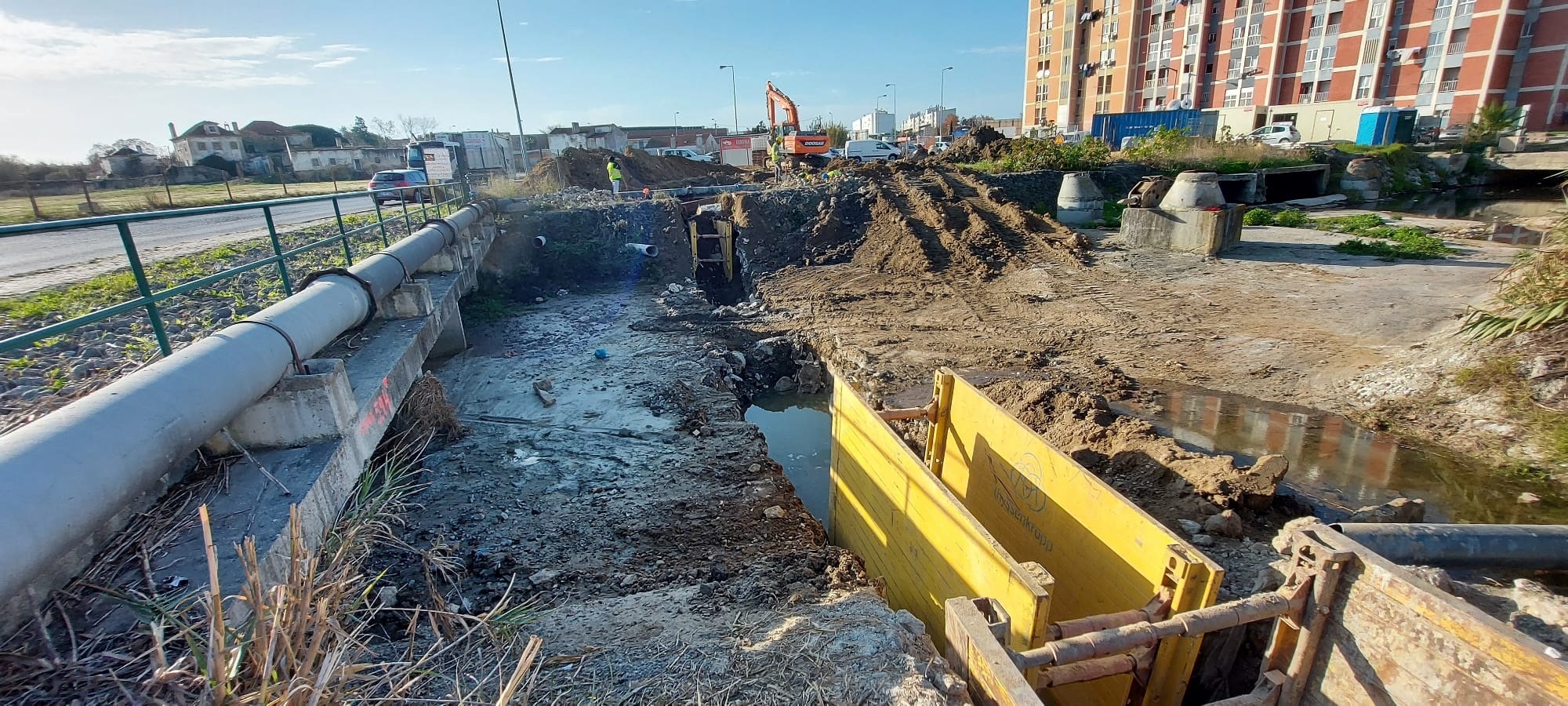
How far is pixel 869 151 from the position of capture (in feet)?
98.4

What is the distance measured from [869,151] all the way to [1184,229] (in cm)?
1932

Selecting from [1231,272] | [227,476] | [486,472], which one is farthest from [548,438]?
[1231,272]

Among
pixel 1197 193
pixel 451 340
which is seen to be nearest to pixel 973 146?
pixel 1197 193

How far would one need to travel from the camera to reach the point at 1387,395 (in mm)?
6059

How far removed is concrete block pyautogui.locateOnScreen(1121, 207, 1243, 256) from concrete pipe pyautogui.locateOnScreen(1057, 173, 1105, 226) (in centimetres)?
254

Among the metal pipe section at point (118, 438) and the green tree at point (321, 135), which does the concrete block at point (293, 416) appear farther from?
the green tree at point (321, 135)

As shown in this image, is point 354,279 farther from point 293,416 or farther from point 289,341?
point 293,416

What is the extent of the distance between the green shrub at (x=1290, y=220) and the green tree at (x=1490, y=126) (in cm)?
2143

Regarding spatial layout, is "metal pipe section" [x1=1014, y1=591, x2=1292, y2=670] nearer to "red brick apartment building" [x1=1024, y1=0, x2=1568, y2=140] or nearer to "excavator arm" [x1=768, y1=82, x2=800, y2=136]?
"excavator arm" [x1=768, y1=82, x2=800, y2=136]

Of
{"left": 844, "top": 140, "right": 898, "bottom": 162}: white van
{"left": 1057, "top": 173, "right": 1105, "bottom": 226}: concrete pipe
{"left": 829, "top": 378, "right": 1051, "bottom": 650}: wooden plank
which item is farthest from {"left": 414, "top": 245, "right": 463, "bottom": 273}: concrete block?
{"left": 844, "top": 140, "right": 898, "bottom": 162}: white van

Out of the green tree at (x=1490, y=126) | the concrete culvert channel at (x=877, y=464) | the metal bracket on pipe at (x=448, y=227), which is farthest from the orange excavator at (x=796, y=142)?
the green tree at (x=1490, y=126)

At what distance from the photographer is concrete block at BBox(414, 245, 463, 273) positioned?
354 inches

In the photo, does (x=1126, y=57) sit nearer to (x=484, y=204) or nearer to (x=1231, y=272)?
(x=1231, y=272)

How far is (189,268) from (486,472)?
15.0ft
